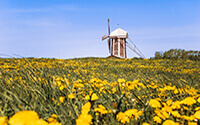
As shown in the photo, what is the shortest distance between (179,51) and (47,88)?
21.0 meters

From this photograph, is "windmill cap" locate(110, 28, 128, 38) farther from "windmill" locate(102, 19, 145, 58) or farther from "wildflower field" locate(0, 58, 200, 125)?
"wildflower field" locate(0, 58, 200, 125)

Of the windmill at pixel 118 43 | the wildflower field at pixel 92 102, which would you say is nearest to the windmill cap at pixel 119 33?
the windmill at pixel 118 43

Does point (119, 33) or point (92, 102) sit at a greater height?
point (119, 33)

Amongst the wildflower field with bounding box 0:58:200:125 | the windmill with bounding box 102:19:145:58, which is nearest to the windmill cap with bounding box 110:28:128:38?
the windmill with bounding box 102:19:145:58

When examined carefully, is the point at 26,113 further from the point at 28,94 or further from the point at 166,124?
the point at 28,94

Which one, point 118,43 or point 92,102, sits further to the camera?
point 118,43

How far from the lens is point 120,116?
1759 mm

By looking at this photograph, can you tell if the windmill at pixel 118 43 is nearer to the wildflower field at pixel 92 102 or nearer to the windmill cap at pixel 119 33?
the windmill cap at pixel 119 33

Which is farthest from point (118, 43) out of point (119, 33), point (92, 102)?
point (92, 102)

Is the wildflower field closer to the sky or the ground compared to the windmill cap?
closer to the ground

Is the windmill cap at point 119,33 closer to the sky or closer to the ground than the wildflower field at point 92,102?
closer to the sky

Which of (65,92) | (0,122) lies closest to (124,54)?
(65,92)

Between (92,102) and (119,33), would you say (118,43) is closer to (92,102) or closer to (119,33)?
(119,33)

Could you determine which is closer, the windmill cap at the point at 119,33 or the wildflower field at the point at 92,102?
the wildflower field at the point at 92,102
